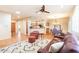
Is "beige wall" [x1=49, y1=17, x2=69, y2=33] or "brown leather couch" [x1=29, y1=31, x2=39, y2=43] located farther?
"brown leather couch" [x1=29, y1=31, x2=39, y2=43]

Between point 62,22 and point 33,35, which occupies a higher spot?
point 62,22

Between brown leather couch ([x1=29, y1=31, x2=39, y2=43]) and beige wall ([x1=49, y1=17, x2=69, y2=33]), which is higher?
beige wall ([x1=49, y1=17, x2=69, y2=33])

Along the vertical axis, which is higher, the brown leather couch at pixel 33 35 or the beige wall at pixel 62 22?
the beige wall at pixel 62 22

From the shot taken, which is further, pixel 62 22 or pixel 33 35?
pixel 33 35

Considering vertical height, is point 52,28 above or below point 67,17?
below

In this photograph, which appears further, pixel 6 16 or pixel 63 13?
pixel 6 16

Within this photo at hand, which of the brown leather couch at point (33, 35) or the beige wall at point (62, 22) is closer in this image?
the beige wall at point (62, 22)

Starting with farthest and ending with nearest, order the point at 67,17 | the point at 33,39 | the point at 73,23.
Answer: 1. the point at 33,39
2. the point at 73,23
3. the point at 67,17

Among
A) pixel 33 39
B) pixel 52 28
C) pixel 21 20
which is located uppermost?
pixel 21 20
